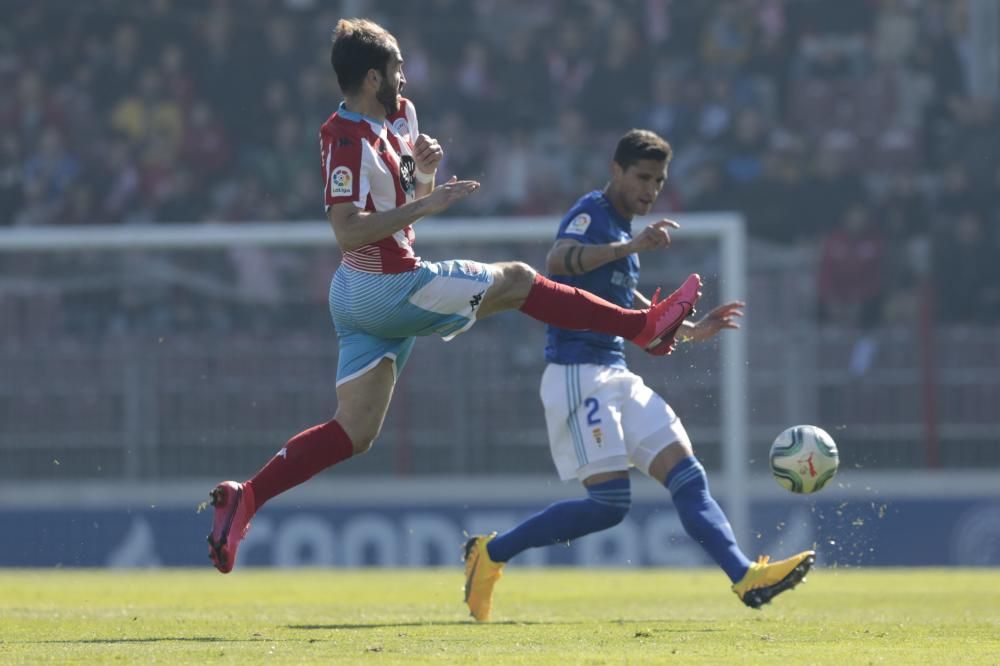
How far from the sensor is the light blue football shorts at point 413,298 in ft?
21.2

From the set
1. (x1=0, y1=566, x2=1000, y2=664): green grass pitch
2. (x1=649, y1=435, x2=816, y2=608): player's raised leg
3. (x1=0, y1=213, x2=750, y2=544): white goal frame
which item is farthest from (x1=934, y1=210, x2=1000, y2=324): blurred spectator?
(x1=649, y1=435, x2=816, y2=608): player's raised leg

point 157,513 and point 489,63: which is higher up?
point 489,63

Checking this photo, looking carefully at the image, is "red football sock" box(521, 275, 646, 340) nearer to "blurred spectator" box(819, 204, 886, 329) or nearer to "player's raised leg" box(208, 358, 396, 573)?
"player's raised leg" box(208, 358, 396, 573)

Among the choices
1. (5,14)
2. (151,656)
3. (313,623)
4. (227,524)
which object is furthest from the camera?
(5,14)

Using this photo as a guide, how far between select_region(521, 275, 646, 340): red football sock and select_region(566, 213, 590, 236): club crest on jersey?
98 centimetres

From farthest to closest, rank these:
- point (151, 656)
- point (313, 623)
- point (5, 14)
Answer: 1. point (5, 14)
2. point (313, 623)
3. point (151, 656)

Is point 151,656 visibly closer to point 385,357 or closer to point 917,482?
point 385,357

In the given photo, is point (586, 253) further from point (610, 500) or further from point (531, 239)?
point (531, 239)

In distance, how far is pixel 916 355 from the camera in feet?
46.0

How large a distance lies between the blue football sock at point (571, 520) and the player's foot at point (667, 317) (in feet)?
3.09

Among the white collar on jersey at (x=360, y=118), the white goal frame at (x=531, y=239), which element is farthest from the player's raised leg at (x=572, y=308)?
the white goal frame at (x=531, y=239)

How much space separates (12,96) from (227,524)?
13317 mm

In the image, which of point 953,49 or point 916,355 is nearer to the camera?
point 916,355

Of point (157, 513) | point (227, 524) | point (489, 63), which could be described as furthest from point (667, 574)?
point (489, 63)
